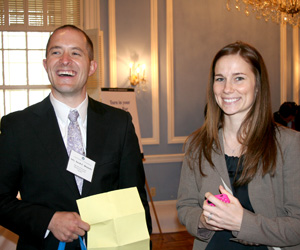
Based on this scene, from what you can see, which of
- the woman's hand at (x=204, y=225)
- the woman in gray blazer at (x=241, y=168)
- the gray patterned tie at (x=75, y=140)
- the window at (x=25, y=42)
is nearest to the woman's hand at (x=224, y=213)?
the woman in gray blazer at (x=241, y=168)

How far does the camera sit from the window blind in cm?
516

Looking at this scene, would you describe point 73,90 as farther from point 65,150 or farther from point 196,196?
point 196,196

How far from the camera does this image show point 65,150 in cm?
156

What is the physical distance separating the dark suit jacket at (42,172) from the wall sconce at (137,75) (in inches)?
148

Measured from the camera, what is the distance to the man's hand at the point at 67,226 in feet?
4.30

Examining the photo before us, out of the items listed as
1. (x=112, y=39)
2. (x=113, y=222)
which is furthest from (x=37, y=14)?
(x=113, y=222)

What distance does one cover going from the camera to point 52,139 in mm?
1576

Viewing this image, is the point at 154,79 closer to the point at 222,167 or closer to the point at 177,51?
the point at 177,51

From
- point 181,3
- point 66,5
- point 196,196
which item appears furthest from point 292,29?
point 196,196

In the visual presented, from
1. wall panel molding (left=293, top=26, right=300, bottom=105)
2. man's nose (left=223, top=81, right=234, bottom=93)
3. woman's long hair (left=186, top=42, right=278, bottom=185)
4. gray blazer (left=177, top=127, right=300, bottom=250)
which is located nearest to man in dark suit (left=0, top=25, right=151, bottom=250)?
gray blazer (left=177, top=127, right=300, bottom=250)

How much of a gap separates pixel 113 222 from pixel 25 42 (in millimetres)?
4763

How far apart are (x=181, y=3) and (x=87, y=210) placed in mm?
5057

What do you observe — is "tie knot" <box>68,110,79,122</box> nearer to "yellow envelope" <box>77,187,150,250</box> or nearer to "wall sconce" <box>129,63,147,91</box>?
"yellow envelope" <box>77,187,150,250</box>

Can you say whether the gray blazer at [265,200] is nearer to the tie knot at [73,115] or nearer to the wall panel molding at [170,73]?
the tie knot at [73,115]
